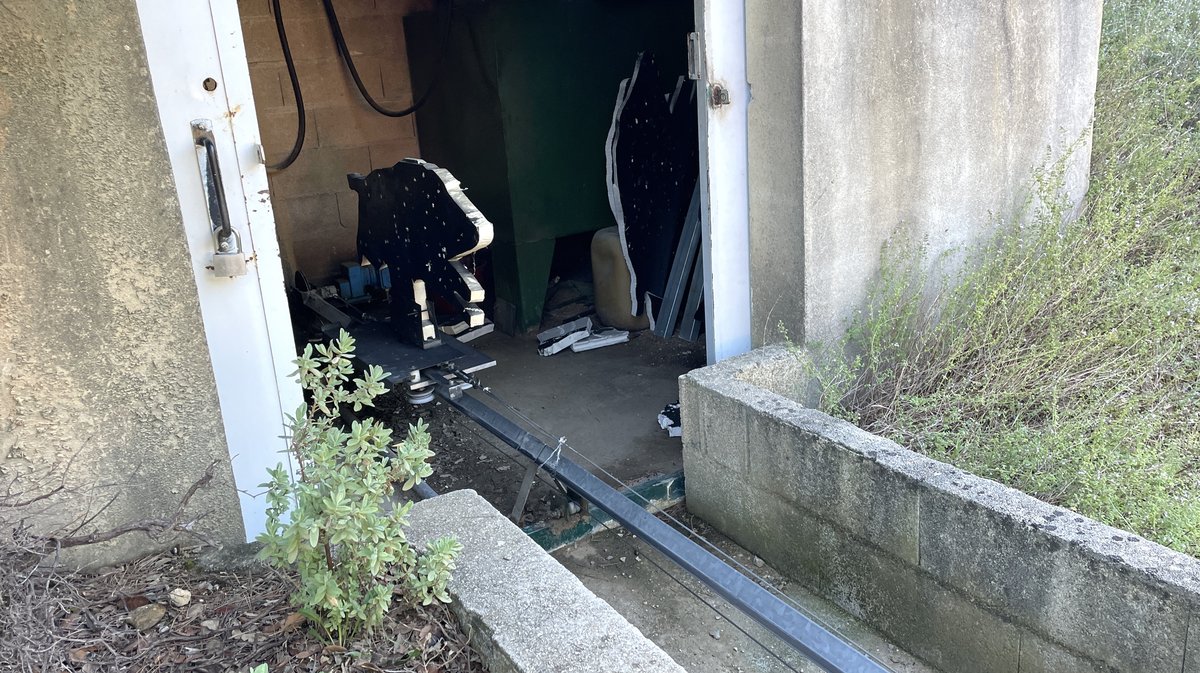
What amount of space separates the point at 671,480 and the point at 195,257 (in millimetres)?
1968

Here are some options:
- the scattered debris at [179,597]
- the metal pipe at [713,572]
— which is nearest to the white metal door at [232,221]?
the scattered debris at [179,597]

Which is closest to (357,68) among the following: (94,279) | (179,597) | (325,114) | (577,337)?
(325,114)

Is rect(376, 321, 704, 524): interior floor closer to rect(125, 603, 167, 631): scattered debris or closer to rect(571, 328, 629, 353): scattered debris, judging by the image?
rect(571, 328, 629, 353): scattered debris

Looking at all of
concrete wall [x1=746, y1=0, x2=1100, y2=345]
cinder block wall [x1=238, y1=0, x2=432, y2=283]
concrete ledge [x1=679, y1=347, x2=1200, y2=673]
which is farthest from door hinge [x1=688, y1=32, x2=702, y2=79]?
cinder block wall [x1=238, y1=0, x2=432, y2=283]

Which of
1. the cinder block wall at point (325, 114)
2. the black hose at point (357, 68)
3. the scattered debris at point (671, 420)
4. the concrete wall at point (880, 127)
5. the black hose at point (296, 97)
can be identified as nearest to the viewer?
the concrete wall at point (880, 127)

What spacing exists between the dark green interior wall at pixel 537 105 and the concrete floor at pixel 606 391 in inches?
23.0

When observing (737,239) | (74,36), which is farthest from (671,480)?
(74,36)

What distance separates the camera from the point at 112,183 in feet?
6.77

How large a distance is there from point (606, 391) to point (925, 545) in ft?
7.58

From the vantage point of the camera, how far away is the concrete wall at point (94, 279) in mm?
1964

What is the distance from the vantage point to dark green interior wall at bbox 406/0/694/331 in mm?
5168

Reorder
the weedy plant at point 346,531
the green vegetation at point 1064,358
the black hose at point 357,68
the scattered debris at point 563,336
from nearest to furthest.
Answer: the weedy plant at point 346,531, the green vegetation at point 1064,358, the scattered debris at point 563,336, the black hose at point 357,68

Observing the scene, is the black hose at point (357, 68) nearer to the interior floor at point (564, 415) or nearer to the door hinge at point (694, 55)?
the interior floor at point (564, 415)

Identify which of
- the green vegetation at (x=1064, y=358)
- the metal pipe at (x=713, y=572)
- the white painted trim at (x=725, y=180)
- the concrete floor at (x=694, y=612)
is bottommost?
the concrete floor at (x=694, y=612)
